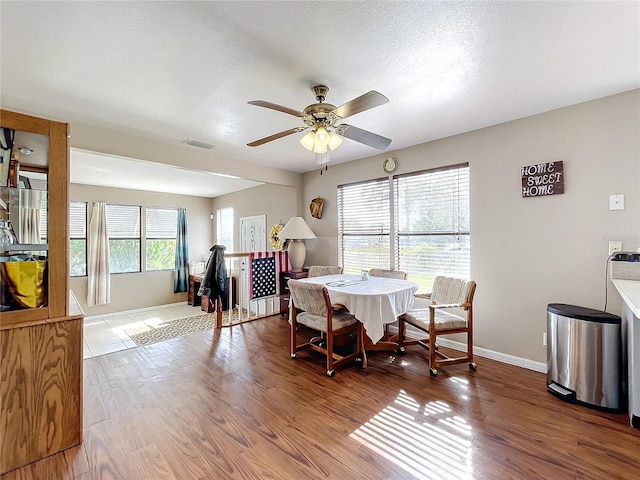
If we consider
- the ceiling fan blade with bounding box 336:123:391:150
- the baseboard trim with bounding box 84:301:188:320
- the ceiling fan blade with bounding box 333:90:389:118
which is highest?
the ceiling fan blade with bounding box 333:90:389:118

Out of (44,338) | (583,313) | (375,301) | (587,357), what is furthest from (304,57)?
(587,357)

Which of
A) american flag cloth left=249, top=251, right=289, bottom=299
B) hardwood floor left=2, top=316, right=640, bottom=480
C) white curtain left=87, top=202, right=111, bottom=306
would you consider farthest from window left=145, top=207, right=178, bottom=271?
hardwood floor left=2, top=316, right=640, bottom=480

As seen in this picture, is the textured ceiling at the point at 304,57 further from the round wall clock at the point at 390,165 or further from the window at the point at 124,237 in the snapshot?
the window at the point at 124,237

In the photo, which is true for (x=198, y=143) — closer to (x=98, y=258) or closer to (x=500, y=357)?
(x=98, y=258)

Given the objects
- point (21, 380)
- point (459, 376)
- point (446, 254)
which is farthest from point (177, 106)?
point (459, 376)

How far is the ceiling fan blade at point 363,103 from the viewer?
1780 millimetres

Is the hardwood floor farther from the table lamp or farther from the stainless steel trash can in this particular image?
the table lamp

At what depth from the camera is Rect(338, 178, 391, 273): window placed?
4098 millimetres

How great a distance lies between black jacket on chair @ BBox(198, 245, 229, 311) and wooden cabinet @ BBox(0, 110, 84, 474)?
7.98ft

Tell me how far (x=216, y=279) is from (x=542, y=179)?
13.8 feet

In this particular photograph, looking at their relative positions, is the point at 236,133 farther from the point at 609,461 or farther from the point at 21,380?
the point at 609,461

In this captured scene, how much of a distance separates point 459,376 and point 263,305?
13.0ft

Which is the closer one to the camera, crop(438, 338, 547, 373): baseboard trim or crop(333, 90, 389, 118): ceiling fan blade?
crop(333, 90, 389, 118): ceiling fan blade

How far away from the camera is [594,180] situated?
8.32 ft
